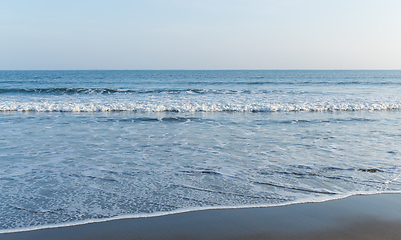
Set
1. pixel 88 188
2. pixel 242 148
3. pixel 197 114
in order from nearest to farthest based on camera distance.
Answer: pixel 88 188 → pixel 242 148 → pixel 197 114

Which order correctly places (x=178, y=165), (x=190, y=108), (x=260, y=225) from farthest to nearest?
(x=190, y=108) → (x=178, y=165) → (x=260, y=225)

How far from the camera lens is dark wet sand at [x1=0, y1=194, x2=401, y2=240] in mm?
3762

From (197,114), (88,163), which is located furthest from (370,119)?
(88,163)

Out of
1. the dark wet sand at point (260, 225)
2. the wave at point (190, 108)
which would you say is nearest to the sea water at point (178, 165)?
the dark wet sand at point (260, 225)

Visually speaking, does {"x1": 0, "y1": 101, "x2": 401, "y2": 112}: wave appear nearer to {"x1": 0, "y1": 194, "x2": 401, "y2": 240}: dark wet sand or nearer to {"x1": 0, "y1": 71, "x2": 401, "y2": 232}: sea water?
{"x1": 0, "y1": 71, "x2": 401, "y2": 232}: sea water

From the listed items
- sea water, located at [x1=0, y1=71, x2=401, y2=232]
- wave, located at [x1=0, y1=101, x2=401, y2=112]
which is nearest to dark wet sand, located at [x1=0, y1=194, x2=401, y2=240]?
sea water, located at [x1=0, y1=71, x2=401, y2=232]

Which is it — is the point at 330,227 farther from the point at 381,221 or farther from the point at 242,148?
the point at 242,148

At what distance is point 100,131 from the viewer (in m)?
10.8

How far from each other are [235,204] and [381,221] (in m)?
2.01

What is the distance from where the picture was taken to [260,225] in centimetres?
403

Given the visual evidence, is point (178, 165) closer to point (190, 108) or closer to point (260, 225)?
point (260, 225)

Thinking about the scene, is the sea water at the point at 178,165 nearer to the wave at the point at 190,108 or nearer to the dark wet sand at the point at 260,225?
the dark wet sand at the point at 260,225

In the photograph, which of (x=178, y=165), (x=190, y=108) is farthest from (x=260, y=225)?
(x=190, y=108)

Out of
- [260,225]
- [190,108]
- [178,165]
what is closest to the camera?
[260,225]
